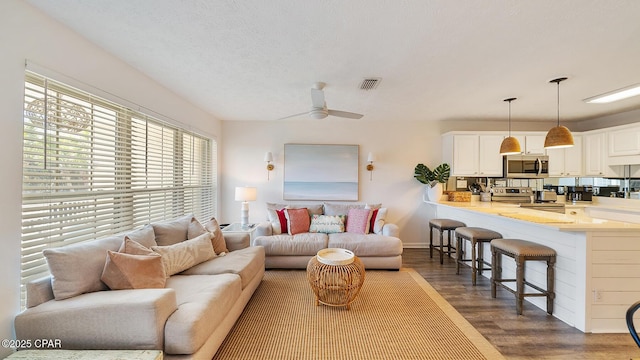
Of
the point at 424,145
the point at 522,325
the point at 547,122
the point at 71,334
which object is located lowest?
the point at 522,325

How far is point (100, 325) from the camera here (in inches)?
58.9

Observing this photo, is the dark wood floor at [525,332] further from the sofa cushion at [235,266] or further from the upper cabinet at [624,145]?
the upper cabinet at [624,145]

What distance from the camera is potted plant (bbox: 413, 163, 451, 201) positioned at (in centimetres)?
472

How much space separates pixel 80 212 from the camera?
211cm

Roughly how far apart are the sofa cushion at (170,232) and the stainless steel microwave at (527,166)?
525cm

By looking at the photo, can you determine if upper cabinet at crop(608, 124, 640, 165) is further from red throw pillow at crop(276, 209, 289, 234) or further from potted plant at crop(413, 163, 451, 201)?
red throw pillow at crop(276, 209, 289, 234)

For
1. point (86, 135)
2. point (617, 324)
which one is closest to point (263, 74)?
point (86, 135)

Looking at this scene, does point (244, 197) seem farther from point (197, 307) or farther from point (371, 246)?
point (197, 307)

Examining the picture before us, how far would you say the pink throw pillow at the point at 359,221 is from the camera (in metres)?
4.09

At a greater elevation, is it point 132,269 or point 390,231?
point 132,269

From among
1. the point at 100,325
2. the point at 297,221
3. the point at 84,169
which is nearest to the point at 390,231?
the point at 297,221

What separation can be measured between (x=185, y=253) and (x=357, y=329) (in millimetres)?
1748

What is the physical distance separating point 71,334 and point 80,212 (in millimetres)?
1020

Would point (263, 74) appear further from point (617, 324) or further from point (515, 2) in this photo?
point (617, 324)
